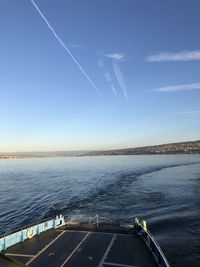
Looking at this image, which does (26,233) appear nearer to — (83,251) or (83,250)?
(83,250)

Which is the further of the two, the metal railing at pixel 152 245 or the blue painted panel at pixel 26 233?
A: the blue painted panel at pixel 26 233

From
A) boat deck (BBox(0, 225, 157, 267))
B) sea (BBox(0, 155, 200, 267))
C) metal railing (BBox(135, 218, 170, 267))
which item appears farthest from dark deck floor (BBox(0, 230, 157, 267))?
sea (BBox(0, 155, 200, 267))

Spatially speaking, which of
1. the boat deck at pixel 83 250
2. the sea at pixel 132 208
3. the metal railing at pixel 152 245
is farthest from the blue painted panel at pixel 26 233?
the sea at pixel 132 208

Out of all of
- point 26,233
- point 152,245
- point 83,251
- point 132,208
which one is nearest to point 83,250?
point 83,251

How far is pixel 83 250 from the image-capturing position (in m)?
25.7

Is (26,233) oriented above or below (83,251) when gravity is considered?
above

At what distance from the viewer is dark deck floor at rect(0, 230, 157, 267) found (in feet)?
76.1

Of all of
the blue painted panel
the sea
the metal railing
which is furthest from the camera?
the sea

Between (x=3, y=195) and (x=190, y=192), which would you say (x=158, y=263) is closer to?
(x=190, y=192)

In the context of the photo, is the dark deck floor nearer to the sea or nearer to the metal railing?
the metal railing

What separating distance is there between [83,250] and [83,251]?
0.67 feet

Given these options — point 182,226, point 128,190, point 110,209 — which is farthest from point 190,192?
point 182,226

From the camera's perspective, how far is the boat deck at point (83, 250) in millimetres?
23234

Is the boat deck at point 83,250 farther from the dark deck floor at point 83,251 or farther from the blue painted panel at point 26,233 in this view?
the blue painted panel at point 26,233
